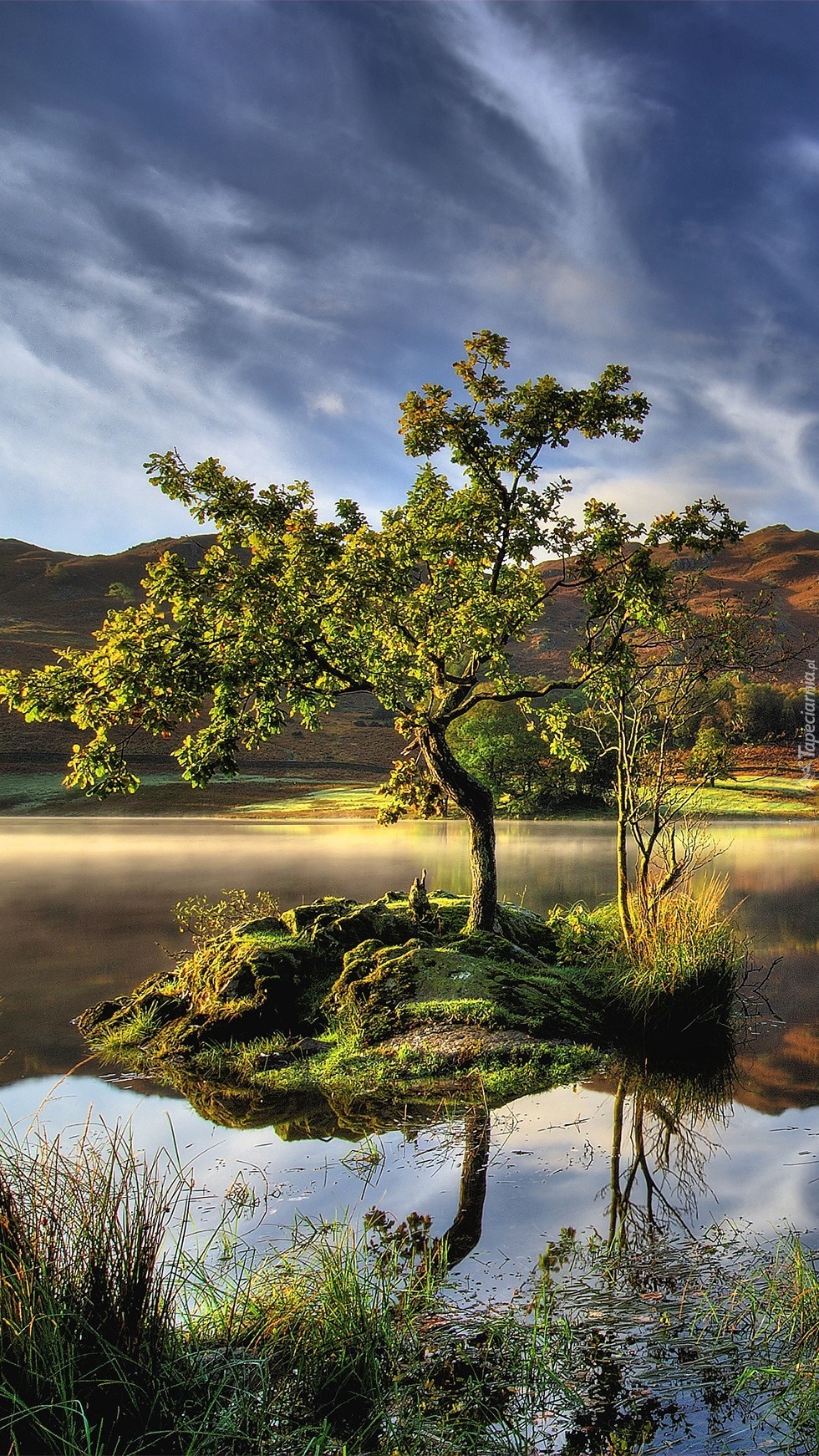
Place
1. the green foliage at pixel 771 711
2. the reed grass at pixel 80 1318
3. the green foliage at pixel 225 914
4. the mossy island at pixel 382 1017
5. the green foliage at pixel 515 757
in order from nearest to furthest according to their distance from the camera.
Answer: the reed grass at pixel 80 1318, the mossy island at pixel 382 1017, the green foliage at pixel 225 914, the green foliage at pixel 515 757, the green foliage at pixel 771 711

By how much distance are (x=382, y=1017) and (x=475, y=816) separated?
3.52m

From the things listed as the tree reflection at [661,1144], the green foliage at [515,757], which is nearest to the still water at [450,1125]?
the tree reflection at [661,1144]

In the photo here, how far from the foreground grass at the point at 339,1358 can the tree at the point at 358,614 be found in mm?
6746

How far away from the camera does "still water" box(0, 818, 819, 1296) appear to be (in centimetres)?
613

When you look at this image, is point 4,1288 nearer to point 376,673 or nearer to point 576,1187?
point 576,1187

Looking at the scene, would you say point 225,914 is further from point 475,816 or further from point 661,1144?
point 661,1144

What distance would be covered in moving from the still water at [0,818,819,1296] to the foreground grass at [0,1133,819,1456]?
77 cm

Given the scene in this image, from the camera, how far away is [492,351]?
12.0m

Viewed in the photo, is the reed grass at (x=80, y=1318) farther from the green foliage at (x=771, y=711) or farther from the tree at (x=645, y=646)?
the green foliage at (x=771, y=711)

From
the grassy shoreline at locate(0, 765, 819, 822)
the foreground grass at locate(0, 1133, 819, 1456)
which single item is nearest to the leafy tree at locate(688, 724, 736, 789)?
the foreground grass at locate(0, 1133, 819, 1456)

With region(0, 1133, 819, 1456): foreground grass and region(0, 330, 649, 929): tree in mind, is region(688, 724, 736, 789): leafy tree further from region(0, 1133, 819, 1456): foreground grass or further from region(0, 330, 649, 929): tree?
region(0, 1133, 819, 1456): foreground grass

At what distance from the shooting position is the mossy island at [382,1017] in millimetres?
8938

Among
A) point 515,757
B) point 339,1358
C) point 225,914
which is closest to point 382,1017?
point 225,914

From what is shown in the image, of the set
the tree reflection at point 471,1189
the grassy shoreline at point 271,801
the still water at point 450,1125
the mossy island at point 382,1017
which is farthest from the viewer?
the grassy shoreline at point 271,801
